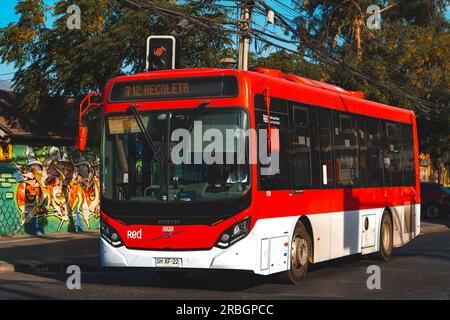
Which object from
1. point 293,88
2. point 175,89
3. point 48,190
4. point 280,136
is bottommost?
point 48,190

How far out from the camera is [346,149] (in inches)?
579

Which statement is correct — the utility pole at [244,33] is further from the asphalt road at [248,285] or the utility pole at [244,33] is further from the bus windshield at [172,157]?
the bus windshield at [172,157]

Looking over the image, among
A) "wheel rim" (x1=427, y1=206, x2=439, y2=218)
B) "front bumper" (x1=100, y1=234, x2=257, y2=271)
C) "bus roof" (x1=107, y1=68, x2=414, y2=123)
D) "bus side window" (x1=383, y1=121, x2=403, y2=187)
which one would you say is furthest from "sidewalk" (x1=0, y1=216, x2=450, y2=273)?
"wheel rim" (x1=427, y1=206, x2=439, y2=218)

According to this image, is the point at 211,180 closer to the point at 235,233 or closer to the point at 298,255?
the point at 235,233

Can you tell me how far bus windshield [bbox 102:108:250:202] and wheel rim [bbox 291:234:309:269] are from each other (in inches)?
72.7

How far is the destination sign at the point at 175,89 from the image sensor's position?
11.3 metres

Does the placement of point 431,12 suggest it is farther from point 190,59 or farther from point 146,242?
point 146,242

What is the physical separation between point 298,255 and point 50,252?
824 centimetres

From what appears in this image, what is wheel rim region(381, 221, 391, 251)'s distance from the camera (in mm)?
16616

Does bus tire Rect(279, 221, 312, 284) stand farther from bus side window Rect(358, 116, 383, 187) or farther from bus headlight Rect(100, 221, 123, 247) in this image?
bus side window Rect(358, 116, 383, 187)

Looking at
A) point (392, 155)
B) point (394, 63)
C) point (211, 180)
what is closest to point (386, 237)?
point (392, 155)

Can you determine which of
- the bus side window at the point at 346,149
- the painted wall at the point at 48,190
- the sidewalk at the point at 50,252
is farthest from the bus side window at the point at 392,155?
the painted wall at the point at 48,190

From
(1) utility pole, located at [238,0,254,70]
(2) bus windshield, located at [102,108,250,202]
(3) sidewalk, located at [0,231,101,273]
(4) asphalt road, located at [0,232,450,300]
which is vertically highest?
(1) utility pole, located at [238,0,254,70]
